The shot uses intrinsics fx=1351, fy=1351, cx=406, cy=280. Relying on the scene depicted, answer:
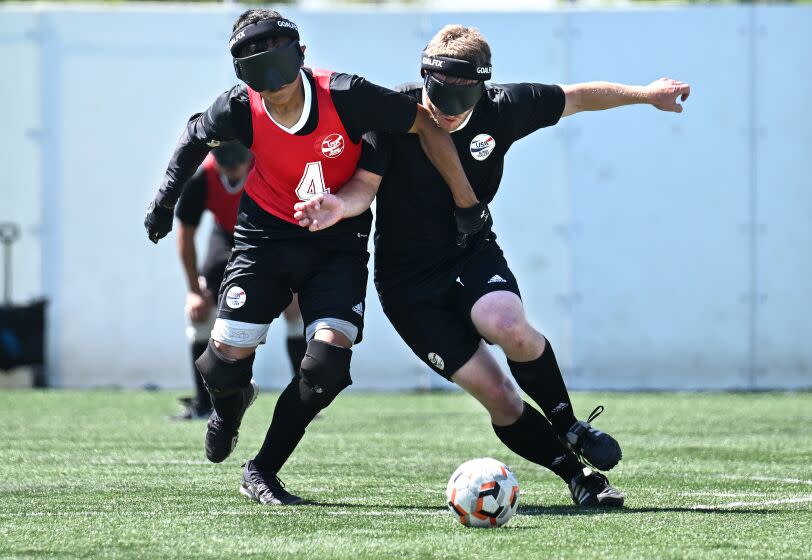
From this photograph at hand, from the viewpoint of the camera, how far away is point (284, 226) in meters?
5.67

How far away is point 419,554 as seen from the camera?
419 centimetres

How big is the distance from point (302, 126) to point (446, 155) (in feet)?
1.95

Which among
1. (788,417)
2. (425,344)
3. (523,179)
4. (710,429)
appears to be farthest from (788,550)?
(523,179)

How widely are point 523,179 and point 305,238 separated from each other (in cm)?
773

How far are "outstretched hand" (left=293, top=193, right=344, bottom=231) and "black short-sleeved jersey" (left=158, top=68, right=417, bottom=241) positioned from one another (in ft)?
1.11

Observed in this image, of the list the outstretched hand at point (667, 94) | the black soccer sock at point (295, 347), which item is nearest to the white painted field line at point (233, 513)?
the outstretched hand at point (667, 94)

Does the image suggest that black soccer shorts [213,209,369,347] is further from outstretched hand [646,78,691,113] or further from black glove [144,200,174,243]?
outstretched hand [646,78,691,113]

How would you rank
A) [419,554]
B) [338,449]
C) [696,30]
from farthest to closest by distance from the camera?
[696,30], [338,449], [419,554]

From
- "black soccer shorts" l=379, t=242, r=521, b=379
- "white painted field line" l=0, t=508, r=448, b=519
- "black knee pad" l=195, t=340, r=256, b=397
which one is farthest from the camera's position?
"black knee pad" l=195, t=340, r=256, b=397

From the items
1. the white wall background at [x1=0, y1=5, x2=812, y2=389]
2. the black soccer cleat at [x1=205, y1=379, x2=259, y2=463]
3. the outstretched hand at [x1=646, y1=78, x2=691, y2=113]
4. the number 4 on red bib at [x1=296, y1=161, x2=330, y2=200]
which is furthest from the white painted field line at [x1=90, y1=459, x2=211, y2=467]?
the white wall background at [x1=0, y1=5, x2=812, y2=389]

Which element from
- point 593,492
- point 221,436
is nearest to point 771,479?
point 593,492

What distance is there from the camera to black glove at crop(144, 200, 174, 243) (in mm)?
5695

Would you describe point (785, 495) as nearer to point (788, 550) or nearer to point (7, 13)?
point (788, 550)

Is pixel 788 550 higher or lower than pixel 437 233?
lower
